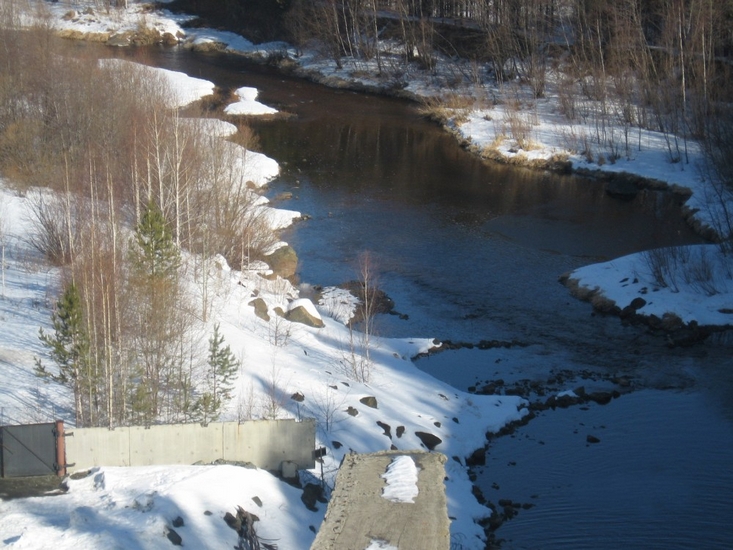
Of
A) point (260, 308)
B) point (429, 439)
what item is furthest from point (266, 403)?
point (260, 308)

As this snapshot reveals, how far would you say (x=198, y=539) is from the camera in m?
8.38

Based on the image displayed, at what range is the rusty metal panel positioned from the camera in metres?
9.02

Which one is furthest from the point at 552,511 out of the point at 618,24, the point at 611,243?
the point at 618,24

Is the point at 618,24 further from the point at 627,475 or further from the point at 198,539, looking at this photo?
the point at 198,539

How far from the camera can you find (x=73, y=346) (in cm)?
1091

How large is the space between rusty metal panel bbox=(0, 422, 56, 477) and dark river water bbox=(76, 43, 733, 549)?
620 centimetres

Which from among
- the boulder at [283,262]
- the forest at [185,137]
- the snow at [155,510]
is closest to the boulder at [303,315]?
the forest at [185,137]

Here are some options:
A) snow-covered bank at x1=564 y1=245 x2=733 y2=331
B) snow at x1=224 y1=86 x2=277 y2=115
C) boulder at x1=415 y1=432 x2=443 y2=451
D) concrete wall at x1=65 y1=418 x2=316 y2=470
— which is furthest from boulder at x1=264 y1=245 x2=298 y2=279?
snow at x1=224 y1=86 x2=277 y2=115

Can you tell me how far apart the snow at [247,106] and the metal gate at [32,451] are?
29.4m

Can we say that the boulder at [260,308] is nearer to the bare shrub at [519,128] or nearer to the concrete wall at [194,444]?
the concrete wall at [194,444]

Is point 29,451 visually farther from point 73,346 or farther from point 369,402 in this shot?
point 369,402

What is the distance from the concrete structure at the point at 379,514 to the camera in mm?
6312

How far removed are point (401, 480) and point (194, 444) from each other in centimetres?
342

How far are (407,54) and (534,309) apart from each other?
32.5 m
